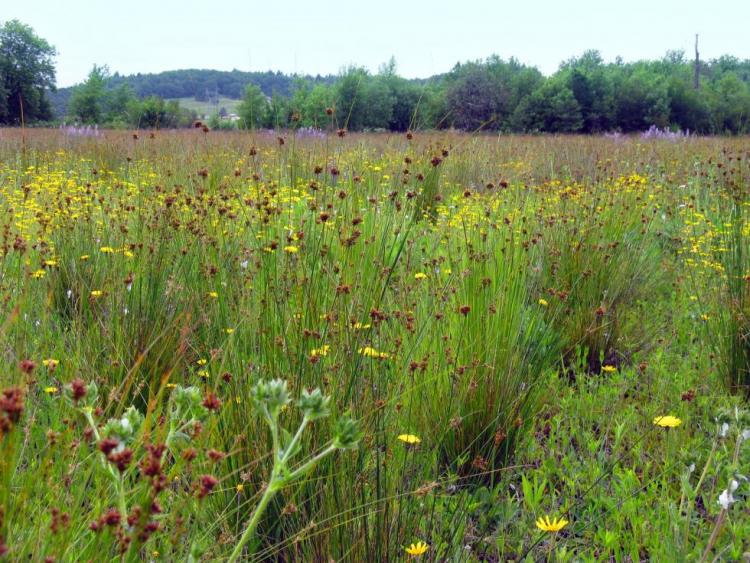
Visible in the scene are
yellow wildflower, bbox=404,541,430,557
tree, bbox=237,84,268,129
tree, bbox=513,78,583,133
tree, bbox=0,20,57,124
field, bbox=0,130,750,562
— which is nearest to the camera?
field, bbox=0,130,750,562

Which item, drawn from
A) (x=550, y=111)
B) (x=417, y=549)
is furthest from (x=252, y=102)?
(x=550, y=111)

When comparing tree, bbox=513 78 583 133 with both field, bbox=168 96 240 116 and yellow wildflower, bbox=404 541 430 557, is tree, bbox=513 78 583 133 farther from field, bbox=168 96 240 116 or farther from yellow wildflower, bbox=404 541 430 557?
yellow wildflower, bbox=404 541 430 557

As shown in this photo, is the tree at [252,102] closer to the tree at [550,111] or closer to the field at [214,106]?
the field at [214,106]

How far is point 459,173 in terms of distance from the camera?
7.90 m

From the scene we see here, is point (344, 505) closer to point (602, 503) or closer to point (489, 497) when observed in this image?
point (489, 497)

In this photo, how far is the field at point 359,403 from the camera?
3.78 ft

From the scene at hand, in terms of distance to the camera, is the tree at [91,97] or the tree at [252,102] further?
the tree at [91,97]

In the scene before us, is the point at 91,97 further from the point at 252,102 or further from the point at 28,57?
the point at 252,102

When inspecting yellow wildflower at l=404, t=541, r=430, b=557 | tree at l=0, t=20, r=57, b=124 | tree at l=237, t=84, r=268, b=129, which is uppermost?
tree at l=0, t=20, r=57, b=124

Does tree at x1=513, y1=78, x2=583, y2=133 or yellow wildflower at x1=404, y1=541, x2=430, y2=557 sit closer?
yellow wildflower at x1=404, y1=541, x2=430, y2=557

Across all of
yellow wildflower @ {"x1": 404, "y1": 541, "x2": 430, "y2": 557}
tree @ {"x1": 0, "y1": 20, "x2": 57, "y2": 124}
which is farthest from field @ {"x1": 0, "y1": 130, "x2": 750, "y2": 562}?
tree @ {"x1": 0, "y1": 20, "x2": 57, "y2": 124}

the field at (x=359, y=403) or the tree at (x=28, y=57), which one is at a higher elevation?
the tree at (x=28, y=57)

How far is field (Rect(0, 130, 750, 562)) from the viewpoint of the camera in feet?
3.78

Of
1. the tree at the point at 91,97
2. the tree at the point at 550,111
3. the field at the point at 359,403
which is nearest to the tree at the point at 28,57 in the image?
the tree at the point at 91,97
